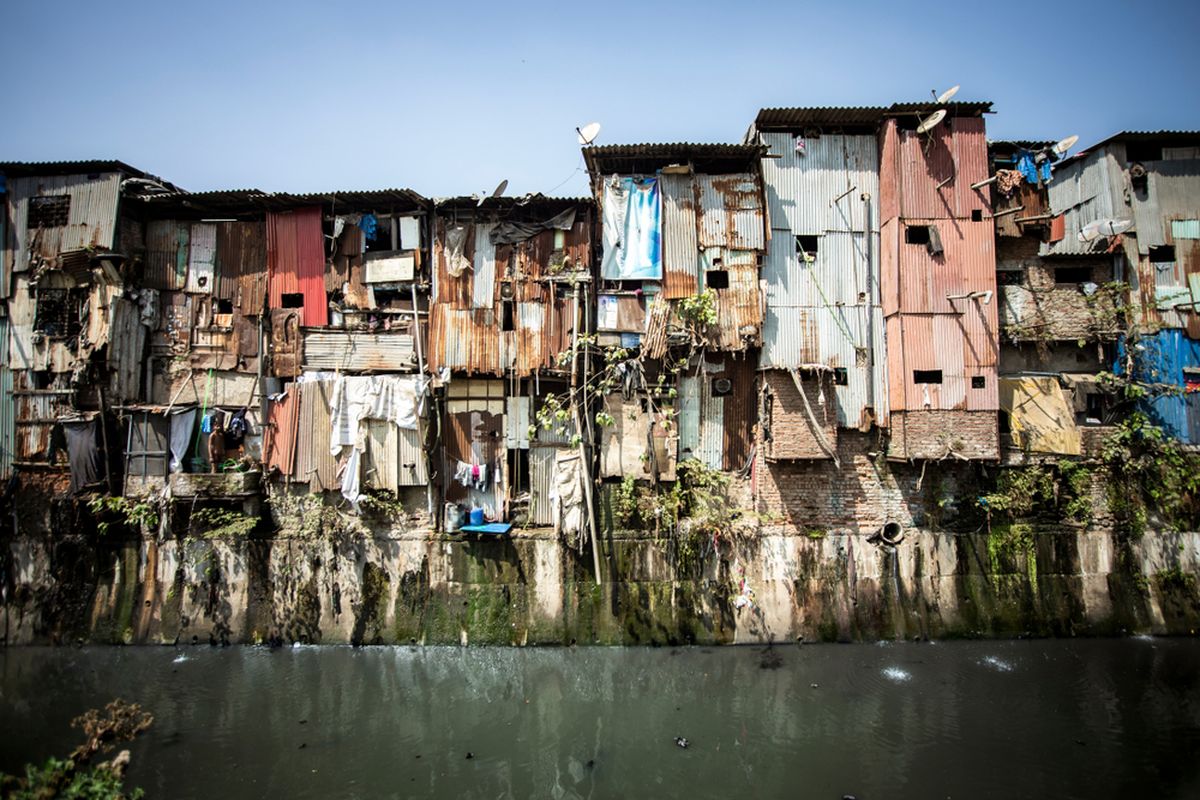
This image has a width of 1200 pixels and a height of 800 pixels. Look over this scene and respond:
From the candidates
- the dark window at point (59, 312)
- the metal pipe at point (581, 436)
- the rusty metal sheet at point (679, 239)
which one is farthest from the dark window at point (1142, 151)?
the dark window at point (59, 312)

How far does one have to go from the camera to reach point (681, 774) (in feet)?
32.3

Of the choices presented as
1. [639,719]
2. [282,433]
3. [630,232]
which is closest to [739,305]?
[630,232]

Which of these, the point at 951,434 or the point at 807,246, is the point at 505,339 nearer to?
the point at 807,246

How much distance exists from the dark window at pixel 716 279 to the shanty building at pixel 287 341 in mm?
6918

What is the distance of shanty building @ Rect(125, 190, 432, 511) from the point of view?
48.0 ft

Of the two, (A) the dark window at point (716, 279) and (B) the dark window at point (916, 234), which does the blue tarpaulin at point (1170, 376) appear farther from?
(A) the dark window at point (716, 279)

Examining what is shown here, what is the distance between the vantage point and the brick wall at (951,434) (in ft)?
44.5

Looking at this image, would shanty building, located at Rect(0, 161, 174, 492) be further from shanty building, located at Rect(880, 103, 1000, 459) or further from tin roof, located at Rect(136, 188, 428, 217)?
shanty building, located at Rect(880, 103, 1000, 459)

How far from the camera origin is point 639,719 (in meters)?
11.2

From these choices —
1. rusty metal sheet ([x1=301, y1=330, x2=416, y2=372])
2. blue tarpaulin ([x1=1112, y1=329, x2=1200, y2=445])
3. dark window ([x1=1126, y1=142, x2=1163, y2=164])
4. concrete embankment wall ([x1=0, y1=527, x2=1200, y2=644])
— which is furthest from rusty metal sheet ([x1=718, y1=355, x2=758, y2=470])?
dark window ([x1=1126, y1=142, x2=1163, y2=164])

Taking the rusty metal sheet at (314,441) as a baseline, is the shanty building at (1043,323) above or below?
above

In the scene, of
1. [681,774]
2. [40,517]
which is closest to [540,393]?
[681,774]

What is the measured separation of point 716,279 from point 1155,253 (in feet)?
35.8

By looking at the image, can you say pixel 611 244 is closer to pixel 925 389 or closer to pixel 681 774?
pixel 925 389
